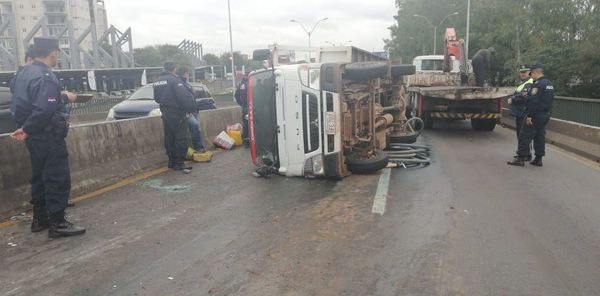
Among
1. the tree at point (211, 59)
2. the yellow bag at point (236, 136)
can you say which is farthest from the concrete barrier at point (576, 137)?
the tree at point (211, 59)

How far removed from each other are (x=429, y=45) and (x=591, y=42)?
38.0 metres

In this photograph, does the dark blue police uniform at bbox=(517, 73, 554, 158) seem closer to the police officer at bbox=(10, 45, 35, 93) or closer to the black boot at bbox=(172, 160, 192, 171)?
the black boot at bbox=(172, 160, 192, 171)

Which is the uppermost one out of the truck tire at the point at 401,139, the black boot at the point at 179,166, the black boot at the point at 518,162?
the truck tire at the point at 401,139

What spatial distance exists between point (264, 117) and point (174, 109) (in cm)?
188

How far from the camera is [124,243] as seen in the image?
4.54 meters

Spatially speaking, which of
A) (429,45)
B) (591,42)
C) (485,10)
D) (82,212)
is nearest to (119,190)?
(82,212)

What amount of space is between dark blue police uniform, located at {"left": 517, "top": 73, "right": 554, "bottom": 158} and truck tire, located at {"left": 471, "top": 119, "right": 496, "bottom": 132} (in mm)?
5211

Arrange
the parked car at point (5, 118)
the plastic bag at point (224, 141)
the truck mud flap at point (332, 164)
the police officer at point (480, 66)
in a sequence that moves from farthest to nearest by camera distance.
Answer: the police officer at point (480, 66) → the plastic bag at point (224, 141) → the parked car at point (5, 118) → the truck mud flap at point (332, 164)

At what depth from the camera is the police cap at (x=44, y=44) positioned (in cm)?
477

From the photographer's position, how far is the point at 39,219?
4977mm

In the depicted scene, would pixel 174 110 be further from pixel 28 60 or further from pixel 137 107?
pixel 137 107

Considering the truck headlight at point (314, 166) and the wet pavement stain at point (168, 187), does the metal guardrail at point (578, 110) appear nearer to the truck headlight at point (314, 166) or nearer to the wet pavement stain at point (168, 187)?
the truck headlight at point (314, 166)

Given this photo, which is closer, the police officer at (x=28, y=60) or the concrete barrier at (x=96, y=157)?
the police officer at (x=28, y=60)

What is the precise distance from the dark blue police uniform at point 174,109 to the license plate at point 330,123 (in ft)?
9.16
